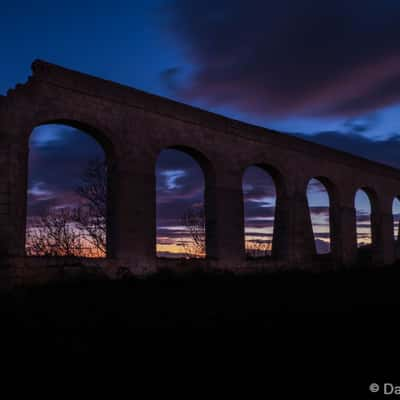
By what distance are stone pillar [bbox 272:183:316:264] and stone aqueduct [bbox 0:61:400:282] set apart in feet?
0.11

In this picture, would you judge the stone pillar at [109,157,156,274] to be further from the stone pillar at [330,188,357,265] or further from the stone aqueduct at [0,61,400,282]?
the stone pillar at [330,188,357,265]

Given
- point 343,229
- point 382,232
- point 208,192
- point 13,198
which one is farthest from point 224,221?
point 382,232

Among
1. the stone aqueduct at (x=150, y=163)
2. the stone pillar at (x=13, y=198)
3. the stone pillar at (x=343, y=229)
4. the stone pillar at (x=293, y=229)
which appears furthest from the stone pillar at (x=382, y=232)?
the stone pillar at (x=13, y=198)

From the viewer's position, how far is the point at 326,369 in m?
4.16

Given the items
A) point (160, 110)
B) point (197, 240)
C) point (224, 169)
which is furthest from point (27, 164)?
point (197, 240)

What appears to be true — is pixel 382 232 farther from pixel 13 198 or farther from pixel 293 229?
pixel 13 198

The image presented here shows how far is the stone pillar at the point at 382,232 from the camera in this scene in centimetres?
1970

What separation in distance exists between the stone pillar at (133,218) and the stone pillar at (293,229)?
17.1 feet

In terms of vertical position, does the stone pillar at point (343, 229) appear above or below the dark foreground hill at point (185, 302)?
above

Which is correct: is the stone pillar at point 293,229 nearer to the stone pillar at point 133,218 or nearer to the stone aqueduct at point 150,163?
the stone aqueduct at point 150,163

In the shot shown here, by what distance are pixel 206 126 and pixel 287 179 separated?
377cm

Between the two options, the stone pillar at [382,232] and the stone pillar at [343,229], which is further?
the stone pillar at [382,232]

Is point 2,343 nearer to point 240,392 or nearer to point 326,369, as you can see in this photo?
point 240,392

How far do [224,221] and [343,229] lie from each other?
6.53 m
